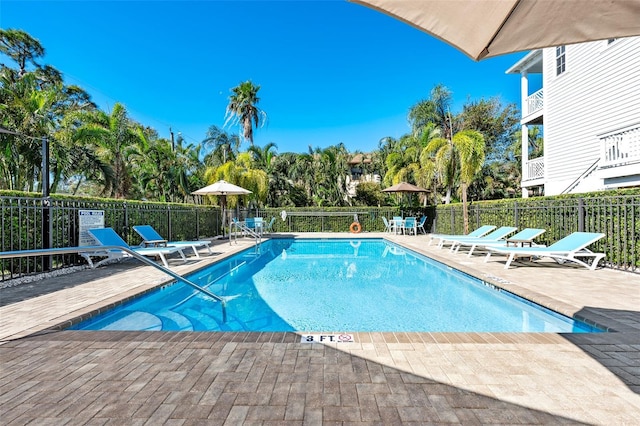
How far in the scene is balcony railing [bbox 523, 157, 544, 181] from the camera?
50.3ft

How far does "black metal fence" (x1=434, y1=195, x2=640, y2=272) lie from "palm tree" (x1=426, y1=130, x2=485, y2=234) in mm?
1772

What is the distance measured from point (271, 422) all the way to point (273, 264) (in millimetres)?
8333

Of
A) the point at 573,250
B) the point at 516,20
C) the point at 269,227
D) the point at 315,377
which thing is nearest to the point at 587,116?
the point at 573,250

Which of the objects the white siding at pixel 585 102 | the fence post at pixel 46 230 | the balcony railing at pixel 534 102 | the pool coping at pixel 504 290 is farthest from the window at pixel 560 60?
the fence post at pixel 46 230

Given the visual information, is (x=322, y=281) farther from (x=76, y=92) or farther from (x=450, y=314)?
(x=76, y=92)

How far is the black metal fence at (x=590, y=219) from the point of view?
6.59 meters

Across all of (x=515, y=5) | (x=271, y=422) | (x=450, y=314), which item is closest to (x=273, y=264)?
(x=450, y=314)

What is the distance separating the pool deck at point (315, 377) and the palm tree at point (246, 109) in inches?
930

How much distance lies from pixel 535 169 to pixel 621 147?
6.50 metres

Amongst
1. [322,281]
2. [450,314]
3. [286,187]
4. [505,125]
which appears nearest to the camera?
[450,314]

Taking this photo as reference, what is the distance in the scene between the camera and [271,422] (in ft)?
6.55

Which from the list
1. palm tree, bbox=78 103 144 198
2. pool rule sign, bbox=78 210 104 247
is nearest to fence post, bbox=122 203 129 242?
pool rule sign, bbox=78 210 104 247

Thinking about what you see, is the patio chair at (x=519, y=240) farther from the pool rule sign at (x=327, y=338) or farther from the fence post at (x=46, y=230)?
the fence post at (x=46, y=230)

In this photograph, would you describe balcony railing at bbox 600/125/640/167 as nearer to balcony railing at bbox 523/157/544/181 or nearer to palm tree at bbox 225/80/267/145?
balcony railing at bbox 523/157/544/181
